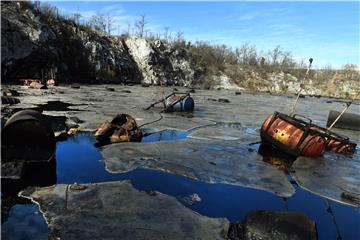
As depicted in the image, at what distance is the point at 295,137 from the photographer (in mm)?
10750

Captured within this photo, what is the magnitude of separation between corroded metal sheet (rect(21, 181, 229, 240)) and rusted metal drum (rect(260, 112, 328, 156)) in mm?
5362

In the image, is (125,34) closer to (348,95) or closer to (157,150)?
(348,95)

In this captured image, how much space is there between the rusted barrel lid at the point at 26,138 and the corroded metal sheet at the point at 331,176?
19.6ft

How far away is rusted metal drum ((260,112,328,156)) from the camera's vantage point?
34.9 ft

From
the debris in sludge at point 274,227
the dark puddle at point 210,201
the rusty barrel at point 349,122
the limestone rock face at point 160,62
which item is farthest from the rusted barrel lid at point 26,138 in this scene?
the limestone rock face at point 160,62

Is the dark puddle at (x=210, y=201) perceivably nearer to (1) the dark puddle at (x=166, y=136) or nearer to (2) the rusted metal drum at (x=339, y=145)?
(1) the dark puddle at (x=166, y=136)

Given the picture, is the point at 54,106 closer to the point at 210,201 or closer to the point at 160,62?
the point at 210,201

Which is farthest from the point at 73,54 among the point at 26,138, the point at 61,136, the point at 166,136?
the point at 26,138

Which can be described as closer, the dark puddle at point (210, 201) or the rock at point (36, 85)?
the dark puddle at point (210, 201)

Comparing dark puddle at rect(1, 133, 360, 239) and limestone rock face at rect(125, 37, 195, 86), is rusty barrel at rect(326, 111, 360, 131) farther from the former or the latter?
limestone rock face at rect(125, 37, 195, 86)

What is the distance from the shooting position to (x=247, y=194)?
759 cm

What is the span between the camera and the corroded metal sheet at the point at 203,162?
27.3 ft

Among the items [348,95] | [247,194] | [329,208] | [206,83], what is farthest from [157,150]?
[348,95]

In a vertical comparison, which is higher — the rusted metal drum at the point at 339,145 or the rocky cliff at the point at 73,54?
the rocky cliff at the point at 73,54
